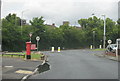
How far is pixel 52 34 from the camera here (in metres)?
63.5

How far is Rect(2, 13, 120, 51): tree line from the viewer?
50.3 m

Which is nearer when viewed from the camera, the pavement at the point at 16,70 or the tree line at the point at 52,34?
Answer: the pavement at the point at 16,70

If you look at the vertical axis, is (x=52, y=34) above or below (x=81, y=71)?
above

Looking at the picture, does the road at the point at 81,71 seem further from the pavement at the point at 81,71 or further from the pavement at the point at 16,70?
the pavement at the point at 16,70

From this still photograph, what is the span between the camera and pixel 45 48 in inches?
2448

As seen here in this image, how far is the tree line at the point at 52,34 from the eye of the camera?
5028 cm

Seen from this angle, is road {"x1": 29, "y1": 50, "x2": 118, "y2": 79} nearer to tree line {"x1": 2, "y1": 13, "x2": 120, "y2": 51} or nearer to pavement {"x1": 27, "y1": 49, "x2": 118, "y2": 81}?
pavement {"x1": 27, "y1": 49, "x2": 118, "y2": 81}

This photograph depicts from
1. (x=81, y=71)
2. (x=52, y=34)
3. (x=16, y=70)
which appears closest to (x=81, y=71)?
(x=81, y=71)

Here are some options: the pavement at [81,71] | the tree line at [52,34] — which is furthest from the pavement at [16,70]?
the tree line at [52,34]

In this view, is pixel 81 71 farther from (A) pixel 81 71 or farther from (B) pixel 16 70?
(B) pixel 16 70

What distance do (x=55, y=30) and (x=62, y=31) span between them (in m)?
4.85

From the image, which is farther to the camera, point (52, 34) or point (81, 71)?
point (52, 34)

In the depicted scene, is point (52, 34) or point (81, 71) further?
point (52, 34)

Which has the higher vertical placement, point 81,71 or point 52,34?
point 52,34
